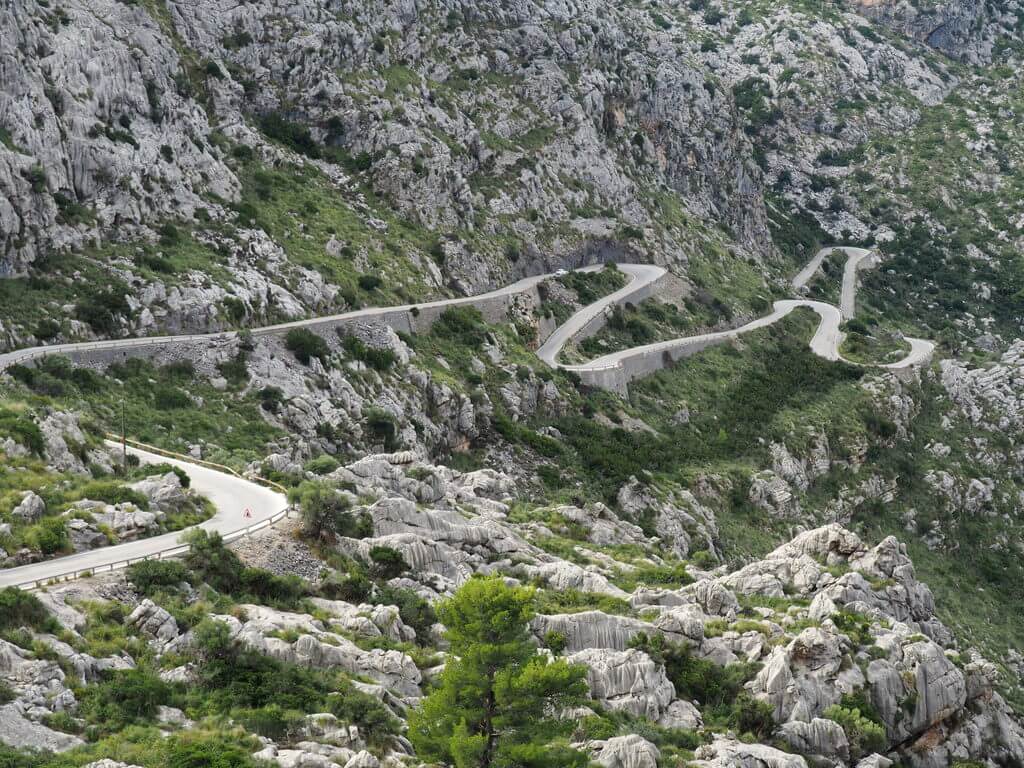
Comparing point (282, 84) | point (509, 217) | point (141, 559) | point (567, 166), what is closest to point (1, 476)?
point (141, 559)

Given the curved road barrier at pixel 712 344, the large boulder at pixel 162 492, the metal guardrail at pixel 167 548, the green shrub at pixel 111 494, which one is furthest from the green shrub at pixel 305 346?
the green shrub at pixel 111 494

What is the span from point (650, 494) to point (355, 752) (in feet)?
160

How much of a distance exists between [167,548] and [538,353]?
200 ft

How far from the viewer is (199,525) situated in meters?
41.8

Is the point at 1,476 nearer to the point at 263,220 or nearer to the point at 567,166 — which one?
the point at 263,220

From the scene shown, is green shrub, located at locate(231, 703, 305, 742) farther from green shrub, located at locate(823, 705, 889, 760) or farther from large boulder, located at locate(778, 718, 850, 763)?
green shrub, located at locate(823, 705, 889, 760)

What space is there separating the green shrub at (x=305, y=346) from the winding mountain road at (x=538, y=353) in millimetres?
1146

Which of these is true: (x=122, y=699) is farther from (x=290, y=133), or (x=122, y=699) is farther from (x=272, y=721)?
(x=290, y=133)

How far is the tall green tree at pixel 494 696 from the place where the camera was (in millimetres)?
29203

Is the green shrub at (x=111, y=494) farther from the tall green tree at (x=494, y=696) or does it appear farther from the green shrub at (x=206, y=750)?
the tall green tree at (x=494, y=696)

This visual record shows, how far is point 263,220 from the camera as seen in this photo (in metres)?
84.1

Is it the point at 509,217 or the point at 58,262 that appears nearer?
the point at 58,262

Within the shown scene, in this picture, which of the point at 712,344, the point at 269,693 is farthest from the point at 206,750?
the point at 712,344

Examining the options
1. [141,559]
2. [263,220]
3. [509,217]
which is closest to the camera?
[141,559]
